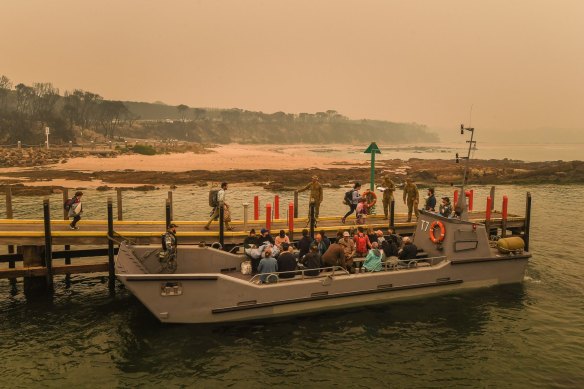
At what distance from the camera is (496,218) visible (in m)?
22.6

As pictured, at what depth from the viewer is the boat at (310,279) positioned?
1377 centimetres

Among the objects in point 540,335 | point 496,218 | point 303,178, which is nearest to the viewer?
point 540,335

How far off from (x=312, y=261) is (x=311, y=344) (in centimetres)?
268

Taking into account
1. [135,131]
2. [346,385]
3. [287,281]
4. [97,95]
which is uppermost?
[97,95]

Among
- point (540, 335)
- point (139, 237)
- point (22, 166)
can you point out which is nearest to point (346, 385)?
point (540, 335)

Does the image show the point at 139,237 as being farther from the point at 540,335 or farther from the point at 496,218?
the point at 496,218

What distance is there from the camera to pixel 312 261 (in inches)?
599

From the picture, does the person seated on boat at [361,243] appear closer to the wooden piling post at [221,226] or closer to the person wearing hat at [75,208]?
the wooden piling post at [221,226]

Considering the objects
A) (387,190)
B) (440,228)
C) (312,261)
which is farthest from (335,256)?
(387,190)

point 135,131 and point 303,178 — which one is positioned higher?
point 135,131

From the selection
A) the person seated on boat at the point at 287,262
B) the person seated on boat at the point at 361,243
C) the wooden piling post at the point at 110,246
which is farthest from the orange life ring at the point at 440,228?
the wooden piling post at the point at 110,246

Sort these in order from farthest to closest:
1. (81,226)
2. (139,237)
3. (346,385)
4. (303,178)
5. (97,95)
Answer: (97,95)
(303,178)
(81,226)
(139,237)
(346,385)

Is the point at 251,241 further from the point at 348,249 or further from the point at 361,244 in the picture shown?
the point at 361,244

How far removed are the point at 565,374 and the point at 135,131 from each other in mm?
163452
